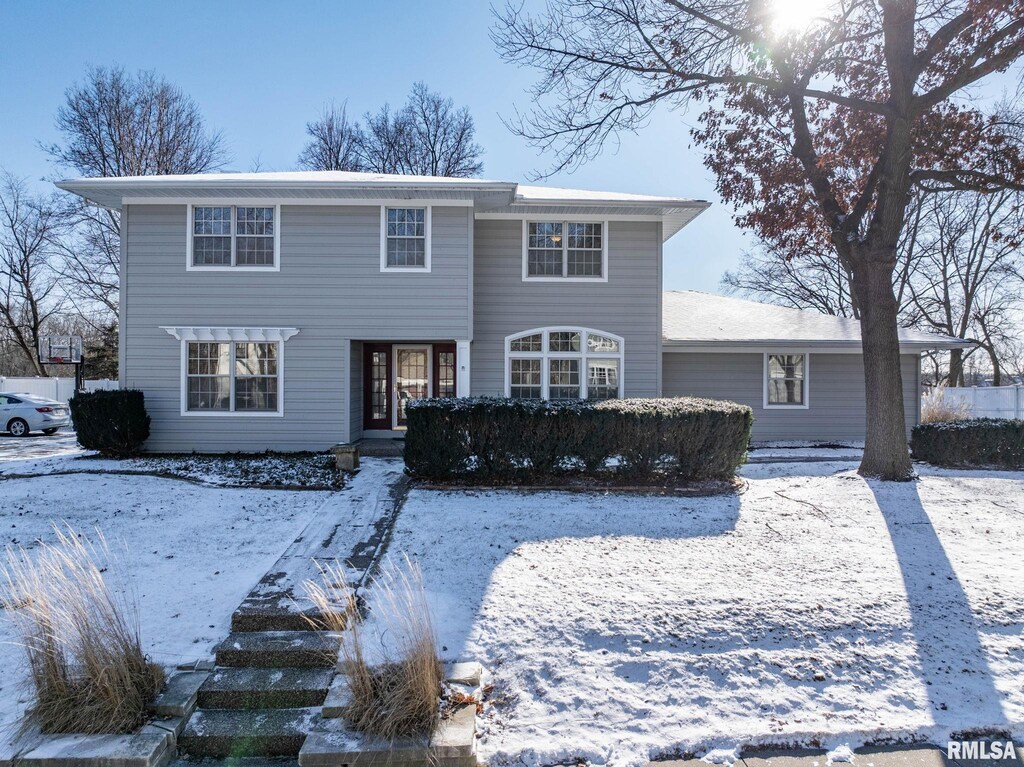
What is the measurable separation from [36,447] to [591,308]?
43.9 feet

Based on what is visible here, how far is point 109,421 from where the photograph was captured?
35.7 feet

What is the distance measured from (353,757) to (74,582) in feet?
6.96

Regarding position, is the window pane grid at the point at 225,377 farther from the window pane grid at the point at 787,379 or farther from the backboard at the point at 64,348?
the backboard at the point at 64,348

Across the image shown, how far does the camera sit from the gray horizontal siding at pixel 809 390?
14.1 meters

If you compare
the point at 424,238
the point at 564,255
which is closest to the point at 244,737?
the point at 424,238

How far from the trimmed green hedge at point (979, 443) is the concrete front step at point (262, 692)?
1046 cm

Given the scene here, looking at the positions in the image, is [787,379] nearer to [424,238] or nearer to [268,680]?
[424,238]

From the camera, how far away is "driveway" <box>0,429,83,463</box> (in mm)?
12102

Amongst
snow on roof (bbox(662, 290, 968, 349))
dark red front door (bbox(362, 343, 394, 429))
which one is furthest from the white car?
snow on roof (bbox(662, 290, 968, 349))

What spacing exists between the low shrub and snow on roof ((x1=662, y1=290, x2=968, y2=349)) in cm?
1083

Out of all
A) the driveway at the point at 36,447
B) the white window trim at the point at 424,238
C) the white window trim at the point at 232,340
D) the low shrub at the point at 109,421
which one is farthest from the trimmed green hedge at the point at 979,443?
the driveway at the point at 36,447

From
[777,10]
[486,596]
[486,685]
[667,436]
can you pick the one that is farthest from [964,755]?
[777,10]

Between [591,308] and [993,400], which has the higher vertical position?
[591,308]

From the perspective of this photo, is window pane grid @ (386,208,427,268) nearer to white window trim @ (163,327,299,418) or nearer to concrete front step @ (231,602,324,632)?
white window trim @ (163,327,299,418)
